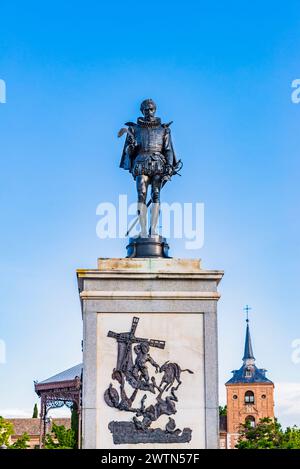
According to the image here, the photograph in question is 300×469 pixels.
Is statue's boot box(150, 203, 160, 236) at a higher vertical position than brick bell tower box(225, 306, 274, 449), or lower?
lower

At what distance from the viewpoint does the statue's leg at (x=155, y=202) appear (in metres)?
15.0

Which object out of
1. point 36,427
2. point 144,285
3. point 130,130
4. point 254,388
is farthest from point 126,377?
point 254,388

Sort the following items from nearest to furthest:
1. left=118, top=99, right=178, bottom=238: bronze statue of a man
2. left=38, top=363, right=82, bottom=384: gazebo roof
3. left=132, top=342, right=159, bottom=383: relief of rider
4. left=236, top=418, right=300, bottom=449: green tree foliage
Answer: left=132, top=342, right=159, bottom=383: relief of rider < left=118, top=99, right=178, bottom=238: bronze statue of a man < left=38, top=363, right=82, bottom=384: gazebo roof < left=236, top=418, right=300, bottom=449: green tree foliage

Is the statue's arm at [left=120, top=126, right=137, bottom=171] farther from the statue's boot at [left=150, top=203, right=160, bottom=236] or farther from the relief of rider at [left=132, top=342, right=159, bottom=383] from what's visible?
the relief of rider at [left=132, top=342, right=159, bottom=383]

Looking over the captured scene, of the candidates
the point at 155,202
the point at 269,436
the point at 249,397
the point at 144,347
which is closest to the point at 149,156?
the point at 155,202

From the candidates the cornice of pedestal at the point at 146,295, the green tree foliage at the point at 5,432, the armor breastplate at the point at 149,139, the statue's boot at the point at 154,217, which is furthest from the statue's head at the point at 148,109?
the green tree foliage at the point at 5,432

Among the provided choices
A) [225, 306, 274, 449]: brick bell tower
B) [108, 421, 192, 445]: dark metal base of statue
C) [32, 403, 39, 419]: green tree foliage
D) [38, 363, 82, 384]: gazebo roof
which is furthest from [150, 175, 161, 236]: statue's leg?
[225, 306, 274, 449]: brick bell tower

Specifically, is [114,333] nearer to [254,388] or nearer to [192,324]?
[192,324]

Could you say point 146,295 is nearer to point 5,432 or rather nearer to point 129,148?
point 129,148

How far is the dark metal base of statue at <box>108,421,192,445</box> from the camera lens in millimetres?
13414

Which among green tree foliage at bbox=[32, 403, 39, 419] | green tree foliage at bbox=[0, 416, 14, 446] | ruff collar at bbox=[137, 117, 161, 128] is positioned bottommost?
green tree foliage at bbox=[0, 416, 14, 446]

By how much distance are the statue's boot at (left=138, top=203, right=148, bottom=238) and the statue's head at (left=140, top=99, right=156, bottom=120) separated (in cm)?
168

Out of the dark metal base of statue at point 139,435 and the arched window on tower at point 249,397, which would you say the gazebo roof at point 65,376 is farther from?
the arched window on tower at point 249,397
